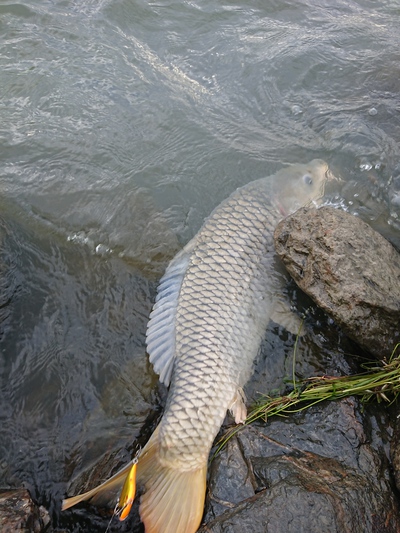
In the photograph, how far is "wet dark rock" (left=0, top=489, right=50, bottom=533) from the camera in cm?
277

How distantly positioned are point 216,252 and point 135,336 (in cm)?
88

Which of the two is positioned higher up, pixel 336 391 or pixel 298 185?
pixel 298 185

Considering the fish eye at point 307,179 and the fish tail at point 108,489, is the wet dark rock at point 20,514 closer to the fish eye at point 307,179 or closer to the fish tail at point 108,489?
the fish tail at point 108,489

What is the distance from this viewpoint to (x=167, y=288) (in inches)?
157

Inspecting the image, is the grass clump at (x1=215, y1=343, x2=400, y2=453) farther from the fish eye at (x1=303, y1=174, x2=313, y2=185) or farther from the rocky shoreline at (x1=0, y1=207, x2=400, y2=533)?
the fish eye at (x1=303, y1=174, x2=313, y2=185)

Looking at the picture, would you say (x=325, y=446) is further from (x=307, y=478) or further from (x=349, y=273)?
(x=349, y=273)

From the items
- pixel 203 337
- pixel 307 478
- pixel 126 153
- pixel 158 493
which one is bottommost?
pixel 158 493

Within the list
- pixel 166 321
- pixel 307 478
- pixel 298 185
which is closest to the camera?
pixel 307 478

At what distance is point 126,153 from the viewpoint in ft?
17.2

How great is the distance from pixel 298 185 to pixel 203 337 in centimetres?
181

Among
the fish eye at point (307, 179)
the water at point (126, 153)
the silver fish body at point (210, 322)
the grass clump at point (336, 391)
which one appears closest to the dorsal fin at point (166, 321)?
the silver fish body at point (210, 322)

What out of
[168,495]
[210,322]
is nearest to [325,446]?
[168,495]

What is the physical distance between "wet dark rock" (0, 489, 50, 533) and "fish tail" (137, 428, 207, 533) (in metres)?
0.56

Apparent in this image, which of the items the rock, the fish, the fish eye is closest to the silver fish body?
the fish
